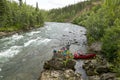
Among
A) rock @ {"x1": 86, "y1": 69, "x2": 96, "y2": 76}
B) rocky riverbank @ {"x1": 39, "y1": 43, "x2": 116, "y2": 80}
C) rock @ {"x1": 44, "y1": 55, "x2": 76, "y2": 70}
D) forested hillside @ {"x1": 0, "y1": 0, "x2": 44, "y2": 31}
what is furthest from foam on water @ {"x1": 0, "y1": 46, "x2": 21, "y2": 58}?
forested hillside @ {"x1": 0, "y1": 0, "x2": 44, "y2": 31}

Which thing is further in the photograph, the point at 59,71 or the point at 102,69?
the point at 102,69

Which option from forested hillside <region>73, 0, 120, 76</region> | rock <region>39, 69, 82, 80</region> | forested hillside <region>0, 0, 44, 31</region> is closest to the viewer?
rock <region>39, 69, 82, 80</region>

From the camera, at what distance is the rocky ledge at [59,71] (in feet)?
78.7

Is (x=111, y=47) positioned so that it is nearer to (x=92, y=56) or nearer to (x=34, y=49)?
(x=92, y=56)

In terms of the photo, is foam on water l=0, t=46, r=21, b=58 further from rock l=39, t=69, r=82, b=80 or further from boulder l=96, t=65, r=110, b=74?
boulder l=96, t=65, r=110, b=74

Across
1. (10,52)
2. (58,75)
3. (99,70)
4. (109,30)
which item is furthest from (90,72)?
(10,52)

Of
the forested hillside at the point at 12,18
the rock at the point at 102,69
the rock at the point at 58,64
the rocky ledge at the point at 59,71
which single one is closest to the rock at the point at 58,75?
the rocky ledge at the point at 59,71

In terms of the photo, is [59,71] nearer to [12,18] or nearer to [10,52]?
[10,52]

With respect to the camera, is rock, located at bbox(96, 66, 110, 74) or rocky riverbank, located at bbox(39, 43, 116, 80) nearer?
rocky riverbank, located at bbox(39, 43, 116, 80)

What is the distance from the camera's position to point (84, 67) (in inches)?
1195

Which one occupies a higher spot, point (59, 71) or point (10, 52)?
point (10, 52)

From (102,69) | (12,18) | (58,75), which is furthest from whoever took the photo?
(12,18)

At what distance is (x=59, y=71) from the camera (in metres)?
26.2

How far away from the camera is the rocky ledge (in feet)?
78.7
